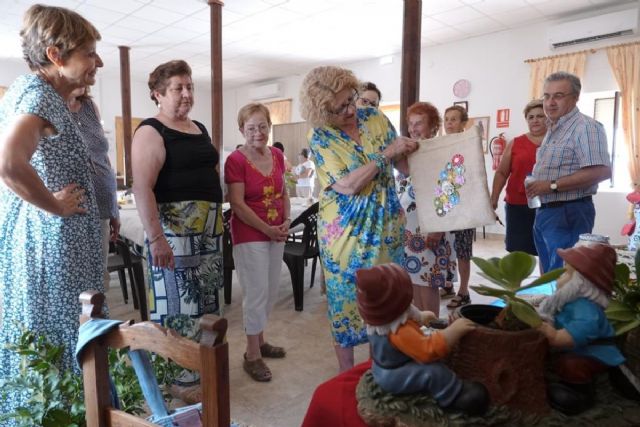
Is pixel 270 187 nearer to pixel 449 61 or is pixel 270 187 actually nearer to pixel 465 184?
pixel 465 184

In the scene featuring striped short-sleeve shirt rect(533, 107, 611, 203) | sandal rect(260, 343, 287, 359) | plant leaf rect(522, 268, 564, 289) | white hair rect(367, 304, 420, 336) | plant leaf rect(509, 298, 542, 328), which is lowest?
sandal rect(260, 343, 287, 359)

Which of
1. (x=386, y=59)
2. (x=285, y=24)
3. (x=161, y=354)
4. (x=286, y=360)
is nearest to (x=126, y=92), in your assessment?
(x=285, y=24)

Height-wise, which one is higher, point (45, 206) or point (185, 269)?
point (45, 206)

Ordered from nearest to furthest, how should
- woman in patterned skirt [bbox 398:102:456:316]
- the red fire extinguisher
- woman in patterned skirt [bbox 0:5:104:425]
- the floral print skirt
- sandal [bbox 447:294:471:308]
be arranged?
woman in patterned skirt [bbox 0:5:104:425]
the floral print skirt
woman in patterned skirt [bbox 398:102:456:316]
sandal [bbox 447:294:471:308]
the red fire extinguisher

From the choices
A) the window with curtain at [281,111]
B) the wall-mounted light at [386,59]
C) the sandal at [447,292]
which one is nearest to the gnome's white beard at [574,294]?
the sandal at [447,292]

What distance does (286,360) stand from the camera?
2.47m

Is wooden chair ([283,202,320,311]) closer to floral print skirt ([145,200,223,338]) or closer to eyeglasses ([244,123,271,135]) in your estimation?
eyeglasses ([244,123,271,135])

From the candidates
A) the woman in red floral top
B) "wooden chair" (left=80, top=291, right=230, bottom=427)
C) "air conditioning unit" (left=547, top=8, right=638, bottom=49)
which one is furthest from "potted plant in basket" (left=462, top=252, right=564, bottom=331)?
"air conditioning unit" (left=547, top=8, right=638, bottom=49)

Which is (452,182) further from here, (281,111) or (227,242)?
(281,111)

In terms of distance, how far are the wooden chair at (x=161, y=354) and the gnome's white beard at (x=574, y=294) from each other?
538mm

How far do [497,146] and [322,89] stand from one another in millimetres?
5744

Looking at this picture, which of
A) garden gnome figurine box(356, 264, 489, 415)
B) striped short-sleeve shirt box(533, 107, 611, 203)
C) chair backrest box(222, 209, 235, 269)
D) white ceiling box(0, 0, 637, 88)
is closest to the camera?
garden gnome figurine box(356, 264, 489, 415)

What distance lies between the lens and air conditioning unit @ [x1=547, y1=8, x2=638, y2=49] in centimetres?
544

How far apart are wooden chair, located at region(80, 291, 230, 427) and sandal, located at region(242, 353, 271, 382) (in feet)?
4.67
